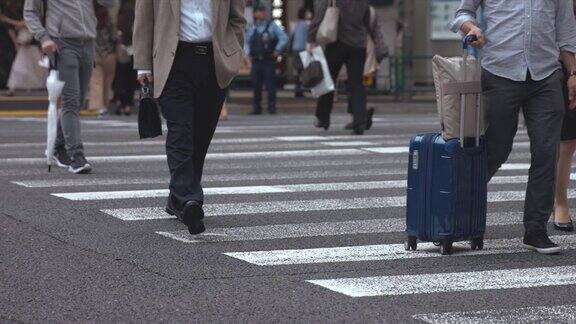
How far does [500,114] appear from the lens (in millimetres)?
7527

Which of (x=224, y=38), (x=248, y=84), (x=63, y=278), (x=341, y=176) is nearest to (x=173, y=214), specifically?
(x=224, y=38)

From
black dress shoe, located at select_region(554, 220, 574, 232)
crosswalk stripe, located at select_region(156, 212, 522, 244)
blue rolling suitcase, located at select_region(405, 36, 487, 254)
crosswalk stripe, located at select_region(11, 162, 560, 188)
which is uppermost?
blue rolling suitcase, located at select_region(405, 36, 487, 254)

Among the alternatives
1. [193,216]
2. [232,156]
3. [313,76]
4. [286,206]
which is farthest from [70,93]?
[313,76]

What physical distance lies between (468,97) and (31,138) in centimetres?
919

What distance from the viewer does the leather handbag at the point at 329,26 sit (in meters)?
15.7

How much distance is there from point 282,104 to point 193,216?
672 inches

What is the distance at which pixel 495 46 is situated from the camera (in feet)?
24.8

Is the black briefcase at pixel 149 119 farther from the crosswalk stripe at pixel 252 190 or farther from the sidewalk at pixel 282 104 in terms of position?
the sidewalk at pixel 282 104

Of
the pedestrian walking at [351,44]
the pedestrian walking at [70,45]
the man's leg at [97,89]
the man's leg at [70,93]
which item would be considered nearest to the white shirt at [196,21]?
the pedestrian walking at [70,45]

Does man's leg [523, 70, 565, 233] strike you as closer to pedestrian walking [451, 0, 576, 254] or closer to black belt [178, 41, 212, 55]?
pedestrian walking [451, 0, 576, 254]

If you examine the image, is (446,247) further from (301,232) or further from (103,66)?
(103,66)

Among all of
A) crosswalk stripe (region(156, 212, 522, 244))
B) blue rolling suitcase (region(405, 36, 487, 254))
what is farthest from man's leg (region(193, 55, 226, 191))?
blue rolling suitcase (region(405, 36, 487, 254))

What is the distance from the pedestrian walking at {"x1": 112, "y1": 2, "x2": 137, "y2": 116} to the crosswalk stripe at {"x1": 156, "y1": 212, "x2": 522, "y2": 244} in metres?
13.5

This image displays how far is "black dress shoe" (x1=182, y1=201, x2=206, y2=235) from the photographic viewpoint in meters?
7.75
